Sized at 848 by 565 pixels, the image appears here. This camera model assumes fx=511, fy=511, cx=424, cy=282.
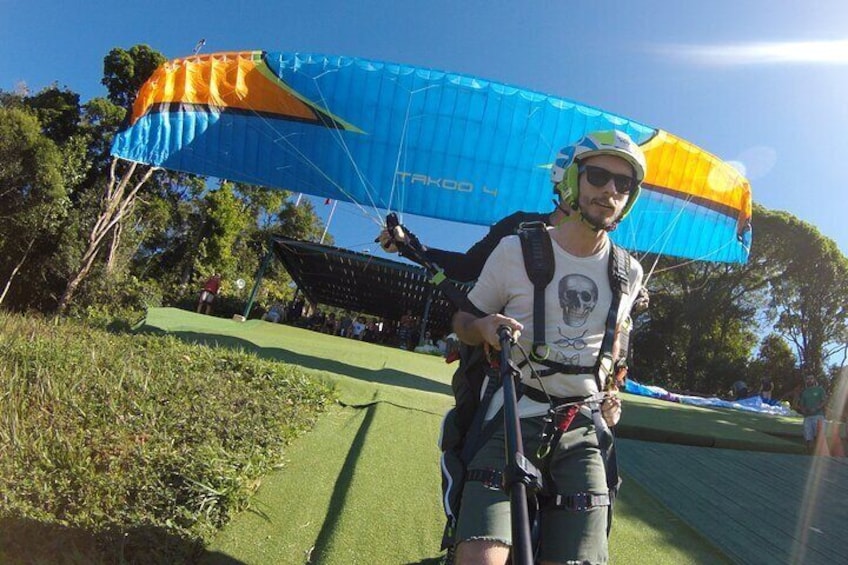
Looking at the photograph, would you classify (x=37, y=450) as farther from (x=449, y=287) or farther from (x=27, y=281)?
(x=27, y=281)

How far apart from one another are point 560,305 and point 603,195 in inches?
17.5

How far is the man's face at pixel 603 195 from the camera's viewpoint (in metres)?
1.84

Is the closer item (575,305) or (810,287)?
(575,305)

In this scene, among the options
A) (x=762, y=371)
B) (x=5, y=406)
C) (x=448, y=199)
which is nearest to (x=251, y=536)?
(x=5, y=406)

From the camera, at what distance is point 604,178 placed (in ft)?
6.14

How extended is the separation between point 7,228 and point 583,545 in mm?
24011

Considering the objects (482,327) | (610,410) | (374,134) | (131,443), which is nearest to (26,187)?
(374,134)

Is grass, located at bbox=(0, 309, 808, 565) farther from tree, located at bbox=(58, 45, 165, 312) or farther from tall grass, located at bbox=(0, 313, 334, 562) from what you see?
tree, located at bbox=(58, 45, 165, 312)

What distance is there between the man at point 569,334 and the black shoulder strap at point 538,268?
0.03 m

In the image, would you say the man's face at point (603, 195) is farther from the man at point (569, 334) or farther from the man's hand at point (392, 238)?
the man's hand at point (392, 238)

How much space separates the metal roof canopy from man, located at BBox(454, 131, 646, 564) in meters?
11.7

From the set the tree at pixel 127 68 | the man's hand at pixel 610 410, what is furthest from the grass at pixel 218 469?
the tree at pixel 127 68

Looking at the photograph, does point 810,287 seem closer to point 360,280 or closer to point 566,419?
point 360,280

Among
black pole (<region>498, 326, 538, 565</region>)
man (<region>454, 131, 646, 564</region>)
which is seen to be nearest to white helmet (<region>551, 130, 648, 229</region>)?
man (<region>454, 131, 646, 564</region>)
